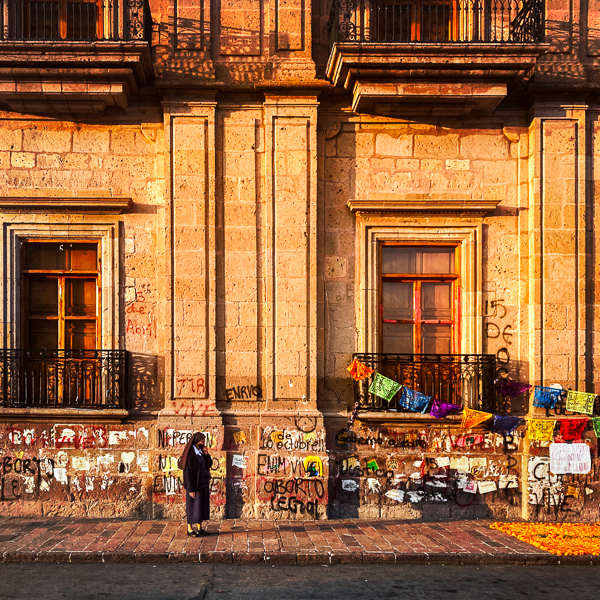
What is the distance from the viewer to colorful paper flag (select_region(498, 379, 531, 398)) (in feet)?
33.4

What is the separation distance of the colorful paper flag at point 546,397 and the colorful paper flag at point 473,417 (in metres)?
0.81

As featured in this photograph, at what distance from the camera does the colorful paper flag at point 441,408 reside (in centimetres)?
987

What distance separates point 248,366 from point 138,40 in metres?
4.96

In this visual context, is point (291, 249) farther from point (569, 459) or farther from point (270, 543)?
point (569, 459)

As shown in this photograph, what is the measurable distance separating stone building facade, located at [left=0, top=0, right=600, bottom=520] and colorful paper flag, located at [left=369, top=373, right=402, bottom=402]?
14 cm

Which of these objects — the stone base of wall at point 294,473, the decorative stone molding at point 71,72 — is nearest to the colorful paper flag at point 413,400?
the stone base of wall at point 294,473

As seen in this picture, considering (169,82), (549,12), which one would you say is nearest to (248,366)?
(169,82)

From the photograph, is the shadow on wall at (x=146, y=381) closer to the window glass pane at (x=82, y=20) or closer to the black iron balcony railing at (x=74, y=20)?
the black iron balcony railing at (x=74, y=20)

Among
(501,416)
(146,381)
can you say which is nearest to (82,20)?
(146,381)

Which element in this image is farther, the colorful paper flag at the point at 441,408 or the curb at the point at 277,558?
the colorful paper flag at the point at 441,408

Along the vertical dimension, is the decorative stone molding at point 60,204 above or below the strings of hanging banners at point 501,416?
above

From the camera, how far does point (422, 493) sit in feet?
32.8

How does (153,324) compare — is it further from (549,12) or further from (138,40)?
A: (549,12)

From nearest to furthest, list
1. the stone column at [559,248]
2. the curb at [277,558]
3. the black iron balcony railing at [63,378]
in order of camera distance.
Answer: the curb at [277,558], the black iron balcony railing at [63,378], the stone column at [559,248]
